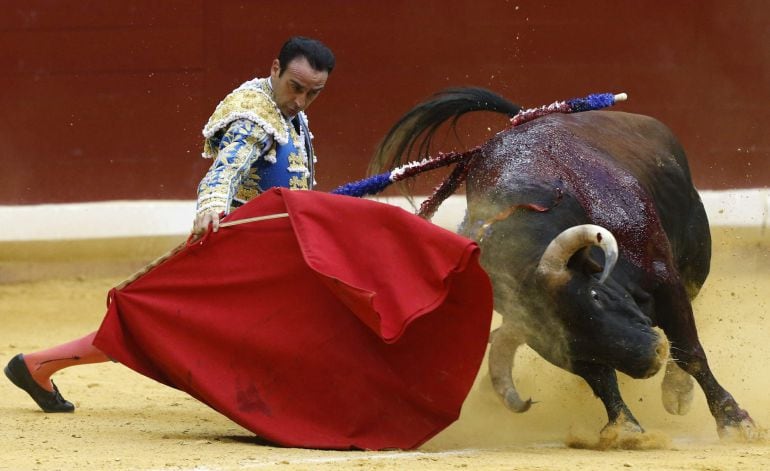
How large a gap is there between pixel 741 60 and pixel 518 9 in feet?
3.84

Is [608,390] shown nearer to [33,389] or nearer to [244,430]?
[244,430]

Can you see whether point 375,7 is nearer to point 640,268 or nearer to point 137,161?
point 137,161

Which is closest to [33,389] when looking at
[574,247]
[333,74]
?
[574,247]

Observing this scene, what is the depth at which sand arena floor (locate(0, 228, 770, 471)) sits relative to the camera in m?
3.20

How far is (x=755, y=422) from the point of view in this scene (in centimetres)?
379

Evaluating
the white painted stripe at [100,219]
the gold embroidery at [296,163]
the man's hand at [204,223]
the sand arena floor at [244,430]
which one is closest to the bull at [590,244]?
the sand arena floor at [244,430]

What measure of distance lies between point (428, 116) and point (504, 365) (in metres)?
0.94

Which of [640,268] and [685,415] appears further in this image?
[685,415]

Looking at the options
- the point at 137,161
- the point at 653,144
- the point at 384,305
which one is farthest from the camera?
the point at 137,161

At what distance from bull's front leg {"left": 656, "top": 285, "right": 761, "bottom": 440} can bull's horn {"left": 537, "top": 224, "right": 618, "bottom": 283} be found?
47cm

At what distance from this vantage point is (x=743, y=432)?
367 cm

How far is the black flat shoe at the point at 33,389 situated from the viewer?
12.8 ft

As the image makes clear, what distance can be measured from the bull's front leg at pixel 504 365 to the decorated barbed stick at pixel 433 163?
0.47m

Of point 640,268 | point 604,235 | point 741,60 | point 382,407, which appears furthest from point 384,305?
point 741,60
